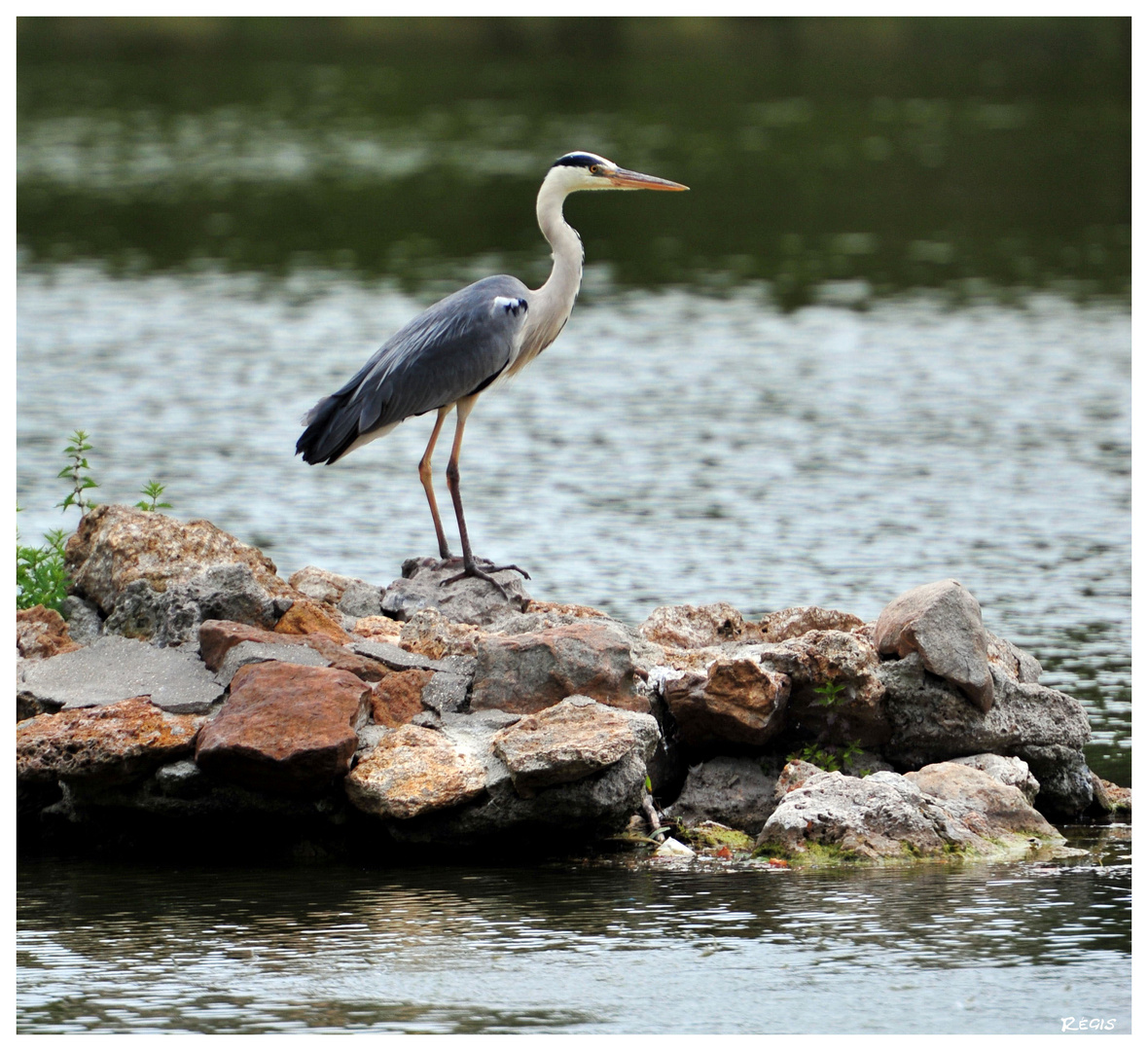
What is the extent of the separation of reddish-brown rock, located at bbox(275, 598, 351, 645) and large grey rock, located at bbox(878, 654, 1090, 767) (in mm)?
2757

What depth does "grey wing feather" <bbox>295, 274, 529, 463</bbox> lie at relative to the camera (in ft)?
37.4

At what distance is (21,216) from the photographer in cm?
3450

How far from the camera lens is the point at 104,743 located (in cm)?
884

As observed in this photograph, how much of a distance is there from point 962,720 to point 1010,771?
0.36 meters

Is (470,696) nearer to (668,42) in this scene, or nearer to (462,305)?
(462,305)

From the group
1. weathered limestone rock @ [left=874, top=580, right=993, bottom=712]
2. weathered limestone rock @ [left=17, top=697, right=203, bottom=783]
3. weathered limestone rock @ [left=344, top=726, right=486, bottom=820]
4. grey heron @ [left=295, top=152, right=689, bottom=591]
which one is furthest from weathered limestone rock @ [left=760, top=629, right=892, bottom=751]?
weathered limestone rock @ [left=17, top=697, right=203, bottom=783]

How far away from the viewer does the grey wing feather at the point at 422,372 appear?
11.4 metres

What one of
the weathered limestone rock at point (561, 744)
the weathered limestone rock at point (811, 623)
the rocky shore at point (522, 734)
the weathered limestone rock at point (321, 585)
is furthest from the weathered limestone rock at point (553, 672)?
the weathered limestone rock at point (321, 585)

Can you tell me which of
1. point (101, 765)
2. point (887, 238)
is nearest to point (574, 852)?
point (101, 765)

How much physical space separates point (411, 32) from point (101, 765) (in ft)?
183

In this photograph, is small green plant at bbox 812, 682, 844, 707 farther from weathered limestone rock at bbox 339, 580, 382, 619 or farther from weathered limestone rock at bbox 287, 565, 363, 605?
weathered limestone rock at bbox 287, 565, 363, 605

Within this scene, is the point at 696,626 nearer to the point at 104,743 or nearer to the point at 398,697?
the point at 398,697

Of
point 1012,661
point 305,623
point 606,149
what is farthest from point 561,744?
point 606,149

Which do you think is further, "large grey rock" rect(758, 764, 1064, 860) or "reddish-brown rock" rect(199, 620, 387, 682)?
"reddish-brown rock" rect(199, 620, 387, 682)
